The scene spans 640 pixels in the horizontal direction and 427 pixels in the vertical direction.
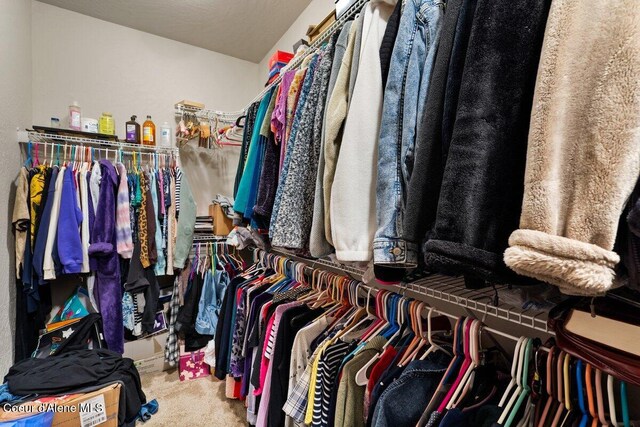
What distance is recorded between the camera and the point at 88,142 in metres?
1.97

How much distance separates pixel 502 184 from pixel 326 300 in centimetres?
92

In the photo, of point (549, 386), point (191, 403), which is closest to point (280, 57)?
point (549, 386)

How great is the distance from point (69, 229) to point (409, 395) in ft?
6.66

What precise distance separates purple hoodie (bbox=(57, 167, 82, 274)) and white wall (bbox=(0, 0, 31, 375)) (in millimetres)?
230

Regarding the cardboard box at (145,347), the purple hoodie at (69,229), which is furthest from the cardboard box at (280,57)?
the cardboard box at (145,347)

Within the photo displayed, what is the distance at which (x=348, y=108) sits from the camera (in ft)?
2.26

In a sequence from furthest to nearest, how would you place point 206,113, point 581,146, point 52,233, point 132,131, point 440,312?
point 206,113 < point 132,131 < point 52,233 < point 440,312 < point 581,146

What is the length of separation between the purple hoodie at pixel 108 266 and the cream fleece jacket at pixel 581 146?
86.7 inches

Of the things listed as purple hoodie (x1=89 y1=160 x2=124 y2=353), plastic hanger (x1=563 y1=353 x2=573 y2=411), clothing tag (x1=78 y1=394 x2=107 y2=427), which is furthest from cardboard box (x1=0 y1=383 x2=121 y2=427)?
plastic hanger (x1=563 y1=353 x2=573 y2=411)

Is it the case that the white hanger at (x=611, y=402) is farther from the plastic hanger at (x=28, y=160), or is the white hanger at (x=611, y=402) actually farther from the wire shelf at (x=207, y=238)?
the plastic hanger at (x=28, y=160)

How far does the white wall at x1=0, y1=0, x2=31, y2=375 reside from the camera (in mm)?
1456

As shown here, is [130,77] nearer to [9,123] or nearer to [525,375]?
[9,123]

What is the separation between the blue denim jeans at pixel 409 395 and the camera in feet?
2.11

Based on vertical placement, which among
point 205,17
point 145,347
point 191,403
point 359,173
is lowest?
point 191,403
